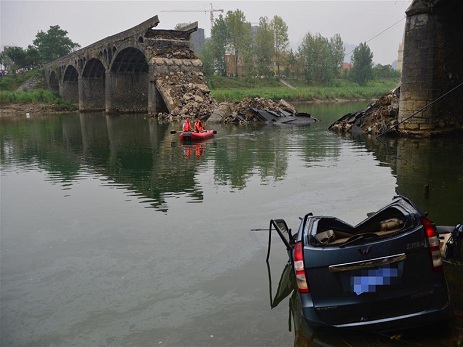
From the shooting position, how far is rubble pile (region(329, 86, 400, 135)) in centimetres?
2488

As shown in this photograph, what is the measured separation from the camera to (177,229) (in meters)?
9.31

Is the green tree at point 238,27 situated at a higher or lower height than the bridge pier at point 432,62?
higher

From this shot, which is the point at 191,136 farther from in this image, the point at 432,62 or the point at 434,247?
the point at 434,247

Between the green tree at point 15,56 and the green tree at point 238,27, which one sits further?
the green tree at point 238,27

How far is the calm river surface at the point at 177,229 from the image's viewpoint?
18.6 ft

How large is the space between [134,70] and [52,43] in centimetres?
4201

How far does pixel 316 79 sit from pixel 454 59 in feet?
256

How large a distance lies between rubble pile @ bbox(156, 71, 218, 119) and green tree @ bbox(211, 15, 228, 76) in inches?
1712

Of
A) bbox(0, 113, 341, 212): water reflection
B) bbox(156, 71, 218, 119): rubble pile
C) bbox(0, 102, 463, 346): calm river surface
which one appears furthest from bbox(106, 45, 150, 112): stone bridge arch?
bbox(0, 102, 463, 346): calm river surface

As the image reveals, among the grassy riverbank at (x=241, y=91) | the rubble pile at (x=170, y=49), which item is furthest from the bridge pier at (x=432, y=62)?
the grassy riverbank at (x=241, y=91)

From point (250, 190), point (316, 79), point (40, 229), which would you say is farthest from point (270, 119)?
point (316, 79)

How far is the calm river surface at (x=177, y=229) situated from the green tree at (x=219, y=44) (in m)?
74.6

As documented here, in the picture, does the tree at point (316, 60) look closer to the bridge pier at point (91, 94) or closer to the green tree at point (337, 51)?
the green tree at point (337, 51)

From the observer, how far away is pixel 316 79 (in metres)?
96.9
